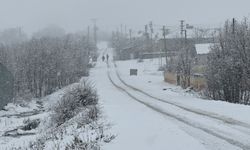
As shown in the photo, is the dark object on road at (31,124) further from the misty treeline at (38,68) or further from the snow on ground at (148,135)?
the misty treeline at (38,68)

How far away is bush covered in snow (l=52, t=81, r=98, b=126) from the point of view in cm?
2545

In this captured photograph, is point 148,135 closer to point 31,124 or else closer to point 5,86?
point 31,124

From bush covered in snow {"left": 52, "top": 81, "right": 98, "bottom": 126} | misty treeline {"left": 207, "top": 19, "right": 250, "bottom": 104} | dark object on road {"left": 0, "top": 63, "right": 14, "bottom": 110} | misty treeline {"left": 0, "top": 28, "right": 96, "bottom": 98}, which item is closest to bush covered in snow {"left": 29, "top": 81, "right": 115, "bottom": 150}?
bush covered in snow {"left": 52, "top": 81, "right": 98, "bottom": 126}

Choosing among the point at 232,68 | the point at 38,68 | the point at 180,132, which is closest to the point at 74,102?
the point at 180,132

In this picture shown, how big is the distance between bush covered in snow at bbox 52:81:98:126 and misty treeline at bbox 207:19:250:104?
11093 mm

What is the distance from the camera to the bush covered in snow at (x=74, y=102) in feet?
83.5

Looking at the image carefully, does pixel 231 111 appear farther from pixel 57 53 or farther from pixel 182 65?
pixel 57 53

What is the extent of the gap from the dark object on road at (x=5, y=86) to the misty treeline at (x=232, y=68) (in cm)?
3077

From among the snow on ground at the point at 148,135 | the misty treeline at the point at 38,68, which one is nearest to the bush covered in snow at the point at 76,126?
the snow on ground at the point at 148,135

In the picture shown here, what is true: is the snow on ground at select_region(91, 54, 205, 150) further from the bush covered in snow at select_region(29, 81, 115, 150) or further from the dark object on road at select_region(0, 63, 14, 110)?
the dark object on road at select_region(0, 63, 14, 110)

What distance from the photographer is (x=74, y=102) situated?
26094 millimetres

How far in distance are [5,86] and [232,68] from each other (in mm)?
36027

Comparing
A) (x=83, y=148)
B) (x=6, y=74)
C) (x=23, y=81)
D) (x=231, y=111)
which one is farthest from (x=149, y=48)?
(x=83, y=148)

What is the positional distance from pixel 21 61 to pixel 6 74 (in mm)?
12662
